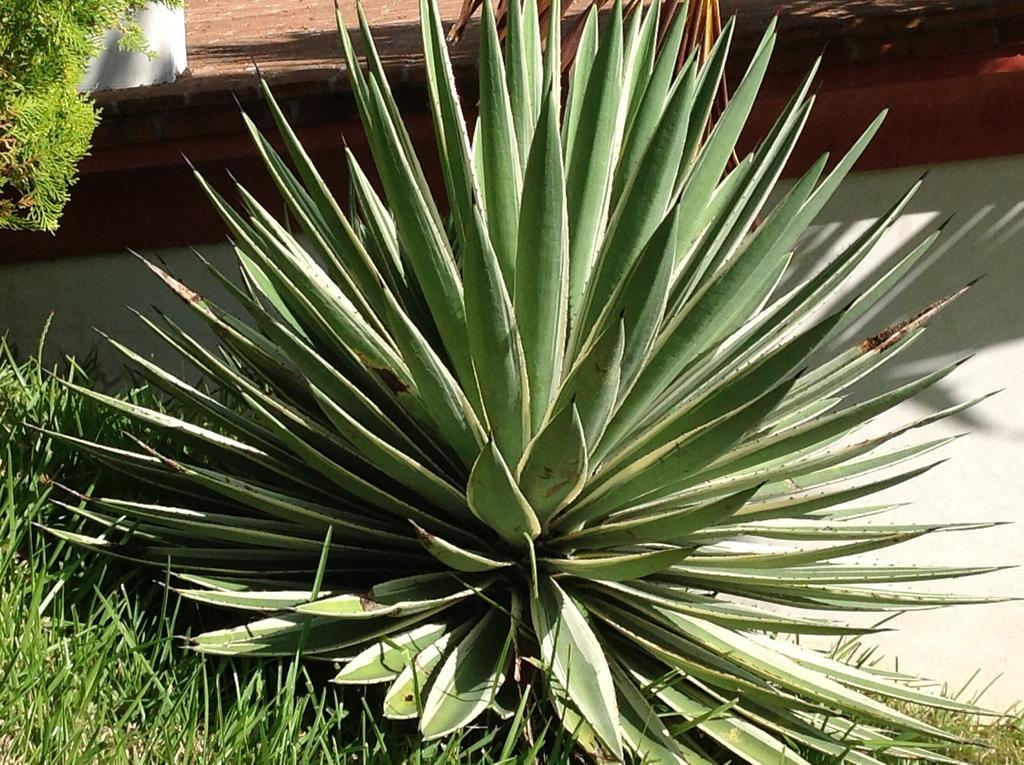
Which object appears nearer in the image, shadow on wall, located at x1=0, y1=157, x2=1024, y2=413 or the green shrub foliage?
the green shrub foliage

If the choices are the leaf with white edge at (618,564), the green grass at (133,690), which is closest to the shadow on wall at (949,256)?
the green grass at (133,690)

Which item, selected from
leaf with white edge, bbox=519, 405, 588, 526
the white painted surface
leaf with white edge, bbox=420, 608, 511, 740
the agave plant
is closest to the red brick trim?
the white painted surface

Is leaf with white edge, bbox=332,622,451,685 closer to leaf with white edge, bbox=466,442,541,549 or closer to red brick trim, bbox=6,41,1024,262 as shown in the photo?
leaf with white edge, bbox=466,442,541,549

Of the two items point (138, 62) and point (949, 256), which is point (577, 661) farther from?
point (138, 62)

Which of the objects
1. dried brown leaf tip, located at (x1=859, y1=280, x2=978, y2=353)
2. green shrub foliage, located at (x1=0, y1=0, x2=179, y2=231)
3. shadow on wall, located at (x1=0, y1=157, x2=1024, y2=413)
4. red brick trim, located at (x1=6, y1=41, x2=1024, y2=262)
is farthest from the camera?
shadow on wall, located at (x1=0, y1=157, x2=1024, y2=413)

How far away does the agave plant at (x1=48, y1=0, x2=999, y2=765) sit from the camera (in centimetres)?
221

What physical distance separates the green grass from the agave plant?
90 mm

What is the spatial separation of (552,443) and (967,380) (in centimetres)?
238

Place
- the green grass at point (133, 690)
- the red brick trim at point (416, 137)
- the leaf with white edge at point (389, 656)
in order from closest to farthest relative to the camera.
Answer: the green grass at point (133, 690) → the leaf with white edge at point (389, 656) → the red brick trim at point (416, 137)

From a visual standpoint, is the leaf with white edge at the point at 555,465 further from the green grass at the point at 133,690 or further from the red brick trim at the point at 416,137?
the red brick trim at the point at 416,137

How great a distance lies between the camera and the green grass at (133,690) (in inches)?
80.8

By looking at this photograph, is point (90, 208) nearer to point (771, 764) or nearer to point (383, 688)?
point (383, 688)

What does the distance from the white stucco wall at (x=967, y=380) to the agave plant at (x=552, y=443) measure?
4.38 feet

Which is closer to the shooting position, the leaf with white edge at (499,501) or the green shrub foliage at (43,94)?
the leaf with white edge at (499,501)
